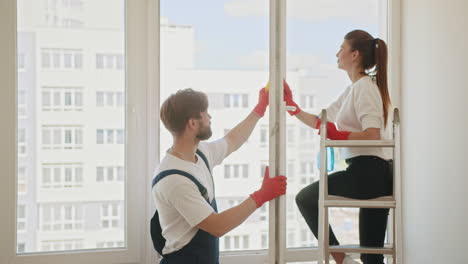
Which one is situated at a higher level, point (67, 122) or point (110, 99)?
point (110, 99)

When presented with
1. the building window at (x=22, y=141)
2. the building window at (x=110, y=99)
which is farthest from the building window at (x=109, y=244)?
the building window at (x=110, y=99)

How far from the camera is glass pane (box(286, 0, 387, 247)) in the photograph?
9.11 feet

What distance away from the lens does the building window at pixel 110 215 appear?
2.62 metres

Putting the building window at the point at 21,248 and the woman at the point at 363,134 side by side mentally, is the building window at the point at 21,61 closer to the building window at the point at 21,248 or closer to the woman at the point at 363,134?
the building window at the point at 21,248

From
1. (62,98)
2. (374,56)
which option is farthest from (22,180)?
(374,56)

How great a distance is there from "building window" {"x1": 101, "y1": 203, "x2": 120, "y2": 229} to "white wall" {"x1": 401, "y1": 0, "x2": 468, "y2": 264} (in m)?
1.44

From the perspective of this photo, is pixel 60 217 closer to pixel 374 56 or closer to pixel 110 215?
pixel 110 215

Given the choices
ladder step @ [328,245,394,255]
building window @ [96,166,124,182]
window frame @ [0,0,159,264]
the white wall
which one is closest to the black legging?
ladder step @ [328,245,394,255]

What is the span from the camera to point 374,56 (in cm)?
226

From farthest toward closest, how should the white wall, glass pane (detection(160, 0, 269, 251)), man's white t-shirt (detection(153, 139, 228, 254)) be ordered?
glass pane (detection(160, 0, 269, 251)) → the white wall → man's white t-shirt (detection(153, 139, 228, 254))

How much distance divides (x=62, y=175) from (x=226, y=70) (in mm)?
927

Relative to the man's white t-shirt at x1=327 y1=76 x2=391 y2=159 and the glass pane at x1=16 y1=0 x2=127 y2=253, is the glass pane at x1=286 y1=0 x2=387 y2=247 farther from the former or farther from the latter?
the glass pane at x1=16 y1=0 x2=127 y2=253

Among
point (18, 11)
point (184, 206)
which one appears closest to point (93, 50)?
point (18, 11)

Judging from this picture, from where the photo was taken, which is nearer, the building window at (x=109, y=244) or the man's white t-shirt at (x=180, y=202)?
the man's white t-shirt at (x=180, y=202)
